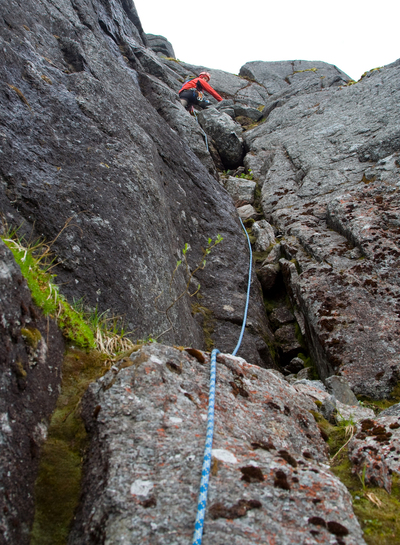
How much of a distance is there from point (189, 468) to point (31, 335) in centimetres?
165

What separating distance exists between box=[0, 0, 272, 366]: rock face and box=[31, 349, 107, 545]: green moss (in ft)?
5.87

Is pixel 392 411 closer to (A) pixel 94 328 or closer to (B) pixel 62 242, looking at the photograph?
(A) pixel 94 328

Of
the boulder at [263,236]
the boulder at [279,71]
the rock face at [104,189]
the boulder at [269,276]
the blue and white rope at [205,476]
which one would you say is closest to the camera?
the blue and white rope at [205,476]

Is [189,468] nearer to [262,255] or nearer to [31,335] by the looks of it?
[31,335]

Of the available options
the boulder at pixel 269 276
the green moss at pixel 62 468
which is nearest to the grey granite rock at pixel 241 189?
the boulder at pixel 269 276

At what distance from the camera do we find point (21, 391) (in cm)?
275

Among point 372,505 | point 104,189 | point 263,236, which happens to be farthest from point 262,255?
point 372,505

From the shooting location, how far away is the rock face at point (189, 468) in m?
2.22

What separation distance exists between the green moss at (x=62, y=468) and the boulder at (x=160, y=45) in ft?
112

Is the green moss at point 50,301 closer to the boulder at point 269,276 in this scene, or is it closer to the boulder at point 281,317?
the boulder at point 281,317

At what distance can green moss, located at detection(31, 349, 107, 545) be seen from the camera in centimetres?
240

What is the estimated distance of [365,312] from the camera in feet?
24.5

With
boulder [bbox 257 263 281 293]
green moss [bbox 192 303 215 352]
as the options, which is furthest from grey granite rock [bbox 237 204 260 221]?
green moss [bbox 192 303 215 352]

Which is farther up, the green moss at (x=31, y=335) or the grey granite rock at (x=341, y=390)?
the green moss at (x=31, y=335)
